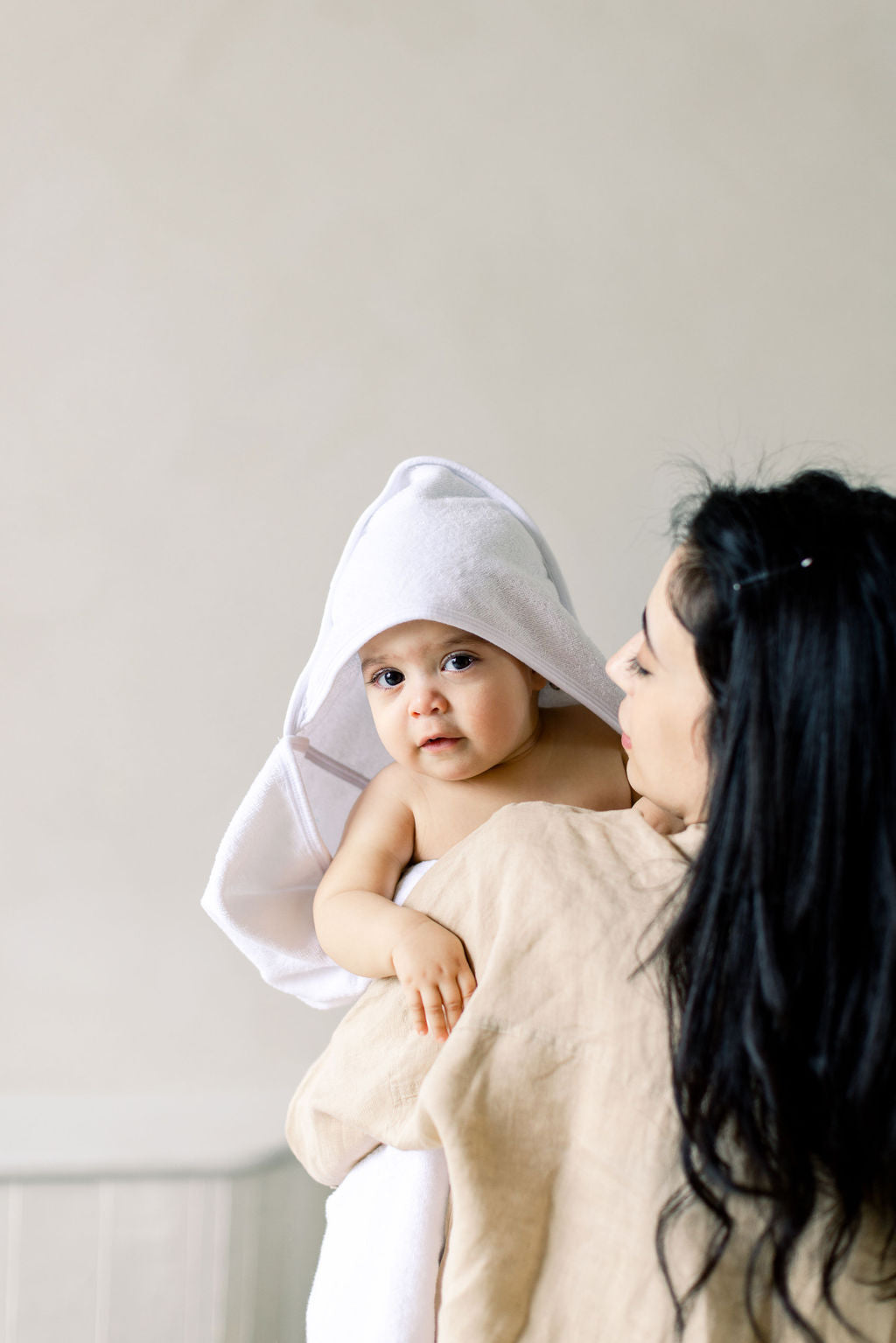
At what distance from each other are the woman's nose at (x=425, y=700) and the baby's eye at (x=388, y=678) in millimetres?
35

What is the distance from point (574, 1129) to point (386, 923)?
0.22 meters

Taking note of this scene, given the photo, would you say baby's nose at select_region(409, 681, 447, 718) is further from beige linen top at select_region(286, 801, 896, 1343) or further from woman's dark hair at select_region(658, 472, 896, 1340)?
woman's dark hair at select_region(658, 472, 896, 1340)

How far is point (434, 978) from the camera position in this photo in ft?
2.59

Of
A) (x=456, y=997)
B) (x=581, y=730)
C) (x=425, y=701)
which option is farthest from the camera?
(x=581, y=730)

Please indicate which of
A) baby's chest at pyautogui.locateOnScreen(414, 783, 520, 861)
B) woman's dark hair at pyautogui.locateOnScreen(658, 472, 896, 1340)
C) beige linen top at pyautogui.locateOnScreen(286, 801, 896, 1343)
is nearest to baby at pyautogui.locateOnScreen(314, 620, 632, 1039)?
baby's chest at pyautogui.locateOnScreen(414, 783, 520, 861)

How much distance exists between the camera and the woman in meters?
0.64

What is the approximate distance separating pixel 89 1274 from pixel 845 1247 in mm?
946

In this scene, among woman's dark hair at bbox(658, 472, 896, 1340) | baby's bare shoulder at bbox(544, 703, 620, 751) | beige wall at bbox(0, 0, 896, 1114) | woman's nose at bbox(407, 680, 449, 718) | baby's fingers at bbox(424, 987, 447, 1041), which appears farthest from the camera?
beige wall at bbox(0, 0, 896, 1114)

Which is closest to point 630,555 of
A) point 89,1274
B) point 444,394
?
point 444,394

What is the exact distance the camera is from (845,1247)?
0.65m

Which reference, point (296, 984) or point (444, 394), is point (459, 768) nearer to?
point (296, 984)

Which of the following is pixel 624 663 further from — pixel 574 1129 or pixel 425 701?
pixel 574 1129

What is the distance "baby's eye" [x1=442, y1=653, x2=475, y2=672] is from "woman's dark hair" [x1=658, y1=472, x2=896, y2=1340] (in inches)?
13.4

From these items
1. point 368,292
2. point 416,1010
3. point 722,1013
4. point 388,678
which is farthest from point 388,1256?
point 368,292
